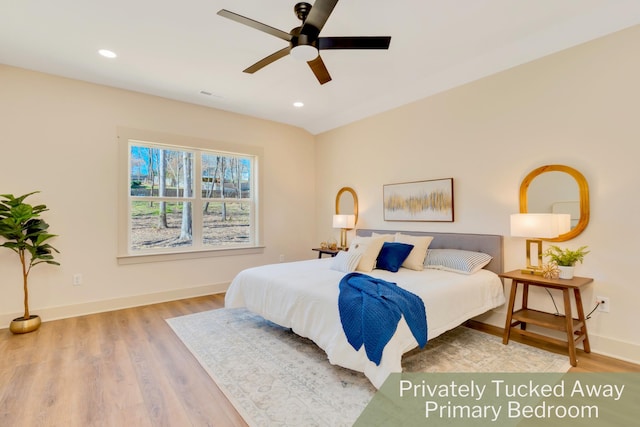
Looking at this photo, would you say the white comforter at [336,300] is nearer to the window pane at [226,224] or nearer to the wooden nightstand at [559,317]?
the wooden nightstand at [559,317]

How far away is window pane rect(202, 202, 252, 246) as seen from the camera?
4816 mm

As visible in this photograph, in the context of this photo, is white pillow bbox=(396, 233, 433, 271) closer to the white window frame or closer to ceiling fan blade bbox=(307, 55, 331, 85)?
ceiling fan blade bbox=(307, 55, 331, 85)

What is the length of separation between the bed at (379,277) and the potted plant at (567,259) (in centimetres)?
56

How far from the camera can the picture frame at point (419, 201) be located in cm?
375

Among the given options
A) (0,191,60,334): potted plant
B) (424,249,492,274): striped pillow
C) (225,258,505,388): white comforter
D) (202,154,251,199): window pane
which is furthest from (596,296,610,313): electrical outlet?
(0,191,60,334): potted plant

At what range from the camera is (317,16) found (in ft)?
A: 6.70

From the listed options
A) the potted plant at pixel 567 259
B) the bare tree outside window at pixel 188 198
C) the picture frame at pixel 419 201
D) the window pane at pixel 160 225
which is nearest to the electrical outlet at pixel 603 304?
the potted plant at pixel 567 259

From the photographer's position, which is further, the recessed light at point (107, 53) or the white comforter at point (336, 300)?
the recessed light at point (107, 53)

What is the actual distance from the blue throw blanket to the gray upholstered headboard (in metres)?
1.43

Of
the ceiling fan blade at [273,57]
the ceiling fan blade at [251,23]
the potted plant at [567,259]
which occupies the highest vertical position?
the ceiling fan blade at [251,23]

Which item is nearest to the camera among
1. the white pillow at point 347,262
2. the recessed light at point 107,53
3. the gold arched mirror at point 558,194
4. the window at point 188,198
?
the gold arched mirror at point 558,194

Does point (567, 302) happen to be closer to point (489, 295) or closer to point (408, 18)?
point (489, 295)

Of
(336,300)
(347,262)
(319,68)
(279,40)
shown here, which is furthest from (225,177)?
(336,300)

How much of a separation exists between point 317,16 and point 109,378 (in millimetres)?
2922
